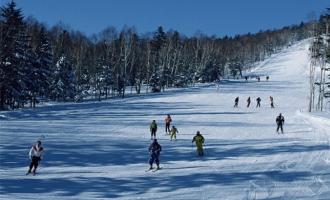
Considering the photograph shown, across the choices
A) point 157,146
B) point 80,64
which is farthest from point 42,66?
point 157,146

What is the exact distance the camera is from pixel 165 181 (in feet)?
69.2

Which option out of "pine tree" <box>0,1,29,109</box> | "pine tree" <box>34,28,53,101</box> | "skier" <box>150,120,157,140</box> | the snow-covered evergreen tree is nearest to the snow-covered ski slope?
"skier" <box>150,120,157,140</box>

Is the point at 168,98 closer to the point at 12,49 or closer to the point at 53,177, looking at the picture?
the point at 12,49

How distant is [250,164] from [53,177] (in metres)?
9.90

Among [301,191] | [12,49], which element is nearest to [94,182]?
[301,191]

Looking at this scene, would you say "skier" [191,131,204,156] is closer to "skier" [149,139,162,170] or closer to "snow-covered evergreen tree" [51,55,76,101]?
"skier" [149,139,162,170]

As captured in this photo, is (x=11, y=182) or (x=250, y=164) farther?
(x=250, y=164)

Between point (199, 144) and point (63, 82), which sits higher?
point (63, 82)

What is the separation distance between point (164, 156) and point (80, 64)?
57.7 m

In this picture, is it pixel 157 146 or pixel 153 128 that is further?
pixel 153 128

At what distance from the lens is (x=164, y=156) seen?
27047 mm

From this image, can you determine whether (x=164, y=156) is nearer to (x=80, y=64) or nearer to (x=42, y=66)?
(x=42, y=66)

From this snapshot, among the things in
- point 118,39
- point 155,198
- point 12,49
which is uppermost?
point 118,39

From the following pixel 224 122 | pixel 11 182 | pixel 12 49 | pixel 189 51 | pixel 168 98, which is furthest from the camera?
pixel 189 51
